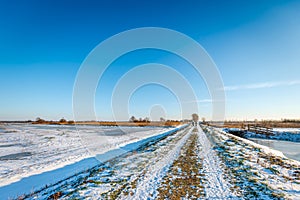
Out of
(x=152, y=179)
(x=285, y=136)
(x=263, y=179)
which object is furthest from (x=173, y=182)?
(x=285, y=136)

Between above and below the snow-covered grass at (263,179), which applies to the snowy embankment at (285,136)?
below

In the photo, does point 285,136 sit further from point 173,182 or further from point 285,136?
point 173,182

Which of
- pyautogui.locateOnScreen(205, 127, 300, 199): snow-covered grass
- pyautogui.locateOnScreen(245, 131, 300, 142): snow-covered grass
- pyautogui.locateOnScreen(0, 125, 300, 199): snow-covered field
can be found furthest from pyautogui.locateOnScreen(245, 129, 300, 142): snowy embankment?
pyautogui.locateOnScreen(0, 125, 300, 199): snow-covered field

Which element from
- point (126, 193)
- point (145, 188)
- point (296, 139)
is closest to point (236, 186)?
point (145, 188)

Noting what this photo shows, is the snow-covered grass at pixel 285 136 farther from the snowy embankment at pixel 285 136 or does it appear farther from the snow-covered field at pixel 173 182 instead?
the snow-covered field at pixel 173 182

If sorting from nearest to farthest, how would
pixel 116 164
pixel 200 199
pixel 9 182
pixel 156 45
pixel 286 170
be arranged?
pixel 200 199, pixel 9 182, pixel 286 170, pixel 116 164, pixel 156 45

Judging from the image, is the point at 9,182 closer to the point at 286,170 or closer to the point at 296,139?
the point at 286,170

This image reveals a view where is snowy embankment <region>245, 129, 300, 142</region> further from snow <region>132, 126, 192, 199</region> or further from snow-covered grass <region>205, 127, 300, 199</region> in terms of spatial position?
snow <region>132, 126, 192, 199</region>

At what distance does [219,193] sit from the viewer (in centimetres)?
535

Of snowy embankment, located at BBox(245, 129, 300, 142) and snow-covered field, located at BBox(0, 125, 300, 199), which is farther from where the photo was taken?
snowy embankment, located at BBox(245, 129, 300, 142)

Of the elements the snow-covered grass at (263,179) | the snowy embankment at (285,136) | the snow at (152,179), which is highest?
the snow-covered grass at (263,179)

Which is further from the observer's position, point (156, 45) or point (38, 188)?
point (156, 45)

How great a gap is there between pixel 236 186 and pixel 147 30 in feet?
71.9

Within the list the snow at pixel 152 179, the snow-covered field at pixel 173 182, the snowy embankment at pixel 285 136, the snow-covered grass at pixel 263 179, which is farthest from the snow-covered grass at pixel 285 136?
the snow at pixel 152 179
